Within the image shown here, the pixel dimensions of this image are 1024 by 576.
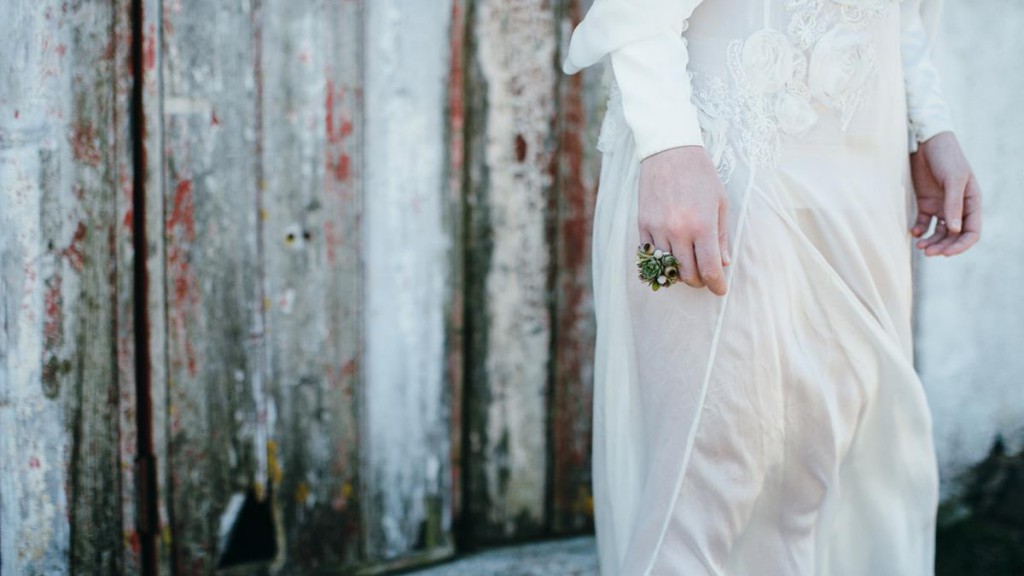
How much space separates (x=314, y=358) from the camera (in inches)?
81.2

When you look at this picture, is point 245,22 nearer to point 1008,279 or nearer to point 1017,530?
point 1008,279

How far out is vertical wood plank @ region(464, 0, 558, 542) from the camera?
86.5 inches

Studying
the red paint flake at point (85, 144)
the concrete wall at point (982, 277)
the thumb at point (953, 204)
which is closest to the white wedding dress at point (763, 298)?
the thumb at point (953, 204)

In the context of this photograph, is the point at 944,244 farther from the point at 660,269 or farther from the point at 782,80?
the point at 660,269

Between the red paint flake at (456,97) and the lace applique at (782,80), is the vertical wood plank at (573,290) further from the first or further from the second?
the lace applique at (782,80)

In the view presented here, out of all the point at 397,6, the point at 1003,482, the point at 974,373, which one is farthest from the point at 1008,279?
the point at 397,6

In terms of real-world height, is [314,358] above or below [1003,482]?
above

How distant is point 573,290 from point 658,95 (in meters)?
1.12

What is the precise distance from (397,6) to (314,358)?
2.60 feet

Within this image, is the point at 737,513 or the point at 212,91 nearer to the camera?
the point at 737,513

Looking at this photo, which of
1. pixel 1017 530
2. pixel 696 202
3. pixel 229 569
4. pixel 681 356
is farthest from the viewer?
pixel 1017 530

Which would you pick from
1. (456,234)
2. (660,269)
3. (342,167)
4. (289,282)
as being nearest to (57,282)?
(289,282)

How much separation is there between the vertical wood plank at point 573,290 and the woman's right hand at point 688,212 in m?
1.05

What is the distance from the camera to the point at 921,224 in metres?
1.68
